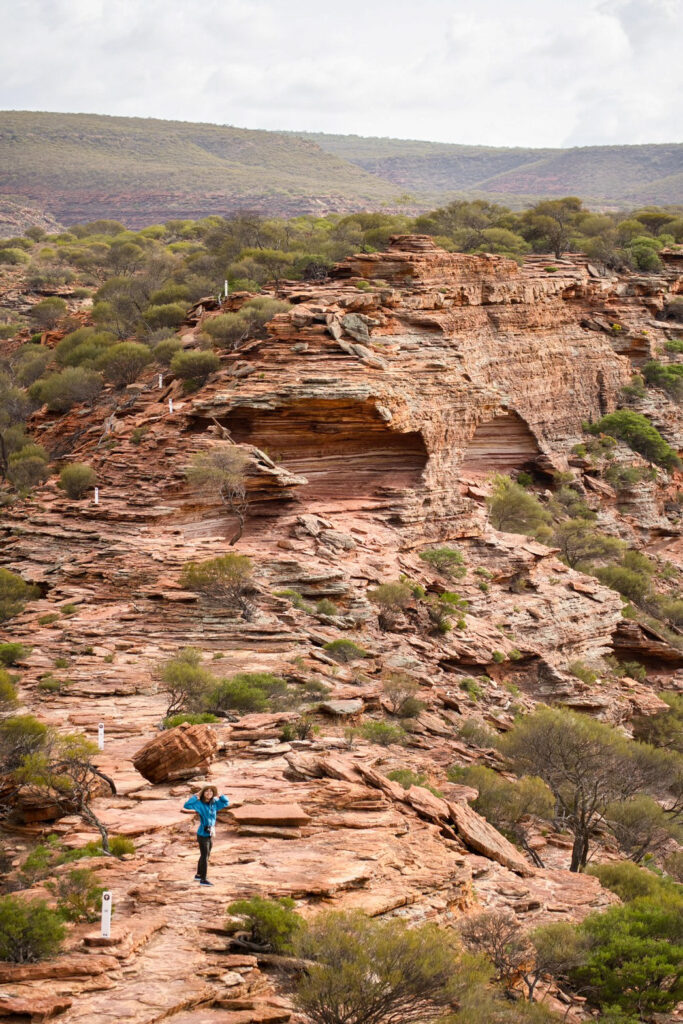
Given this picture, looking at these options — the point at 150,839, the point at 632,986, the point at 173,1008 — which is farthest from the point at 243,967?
the point at 632,986

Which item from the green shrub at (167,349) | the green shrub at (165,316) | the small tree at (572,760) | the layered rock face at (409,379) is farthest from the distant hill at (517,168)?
the small tree at (572,760)

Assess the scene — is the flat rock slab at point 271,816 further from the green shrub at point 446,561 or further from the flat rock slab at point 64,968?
the green shrub at point 446,561

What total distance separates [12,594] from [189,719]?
304 inches

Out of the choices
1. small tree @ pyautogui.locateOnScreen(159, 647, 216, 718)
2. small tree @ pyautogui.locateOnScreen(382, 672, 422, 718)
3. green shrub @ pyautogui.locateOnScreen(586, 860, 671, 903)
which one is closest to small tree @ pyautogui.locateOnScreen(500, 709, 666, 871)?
small tree @ pyautogui.locateOnScreen(382, 672, 422, 718)

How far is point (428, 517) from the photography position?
2777 cm

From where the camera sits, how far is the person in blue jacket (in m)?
9.43

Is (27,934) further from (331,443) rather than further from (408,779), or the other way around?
(331,443)

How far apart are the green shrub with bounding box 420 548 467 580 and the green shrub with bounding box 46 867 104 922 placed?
17450 millimetres

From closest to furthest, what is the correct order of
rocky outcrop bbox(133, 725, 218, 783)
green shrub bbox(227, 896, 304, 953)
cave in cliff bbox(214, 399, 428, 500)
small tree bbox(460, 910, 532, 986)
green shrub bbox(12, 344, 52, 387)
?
1. green shrub bbox(227, 896, 304, 953)
2. small tree bbox(460, 910, 532, 986)
3. rocky outcrop bbox(133, 725, 218, 783)
4. cave in cliff bbox(214, 399, 428, 500)
5. green shrub bbox(12, 344, 52, 387)

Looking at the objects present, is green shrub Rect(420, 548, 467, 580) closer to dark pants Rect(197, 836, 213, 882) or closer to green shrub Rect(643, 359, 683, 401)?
dark pants Rect(197, 836, 213, 882)

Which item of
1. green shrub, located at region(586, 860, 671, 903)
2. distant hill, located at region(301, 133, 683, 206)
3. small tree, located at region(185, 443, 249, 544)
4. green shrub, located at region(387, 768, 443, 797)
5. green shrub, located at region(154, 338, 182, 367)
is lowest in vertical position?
green shrub, located at region(586, 860, 671, 903)

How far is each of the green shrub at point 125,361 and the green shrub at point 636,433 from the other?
68.0ft

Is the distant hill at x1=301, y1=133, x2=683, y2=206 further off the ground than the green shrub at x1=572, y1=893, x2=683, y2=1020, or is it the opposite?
the distant hill at x1=301, y1=133, x2=683, y2=206

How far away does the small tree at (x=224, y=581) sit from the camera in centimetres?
2002
